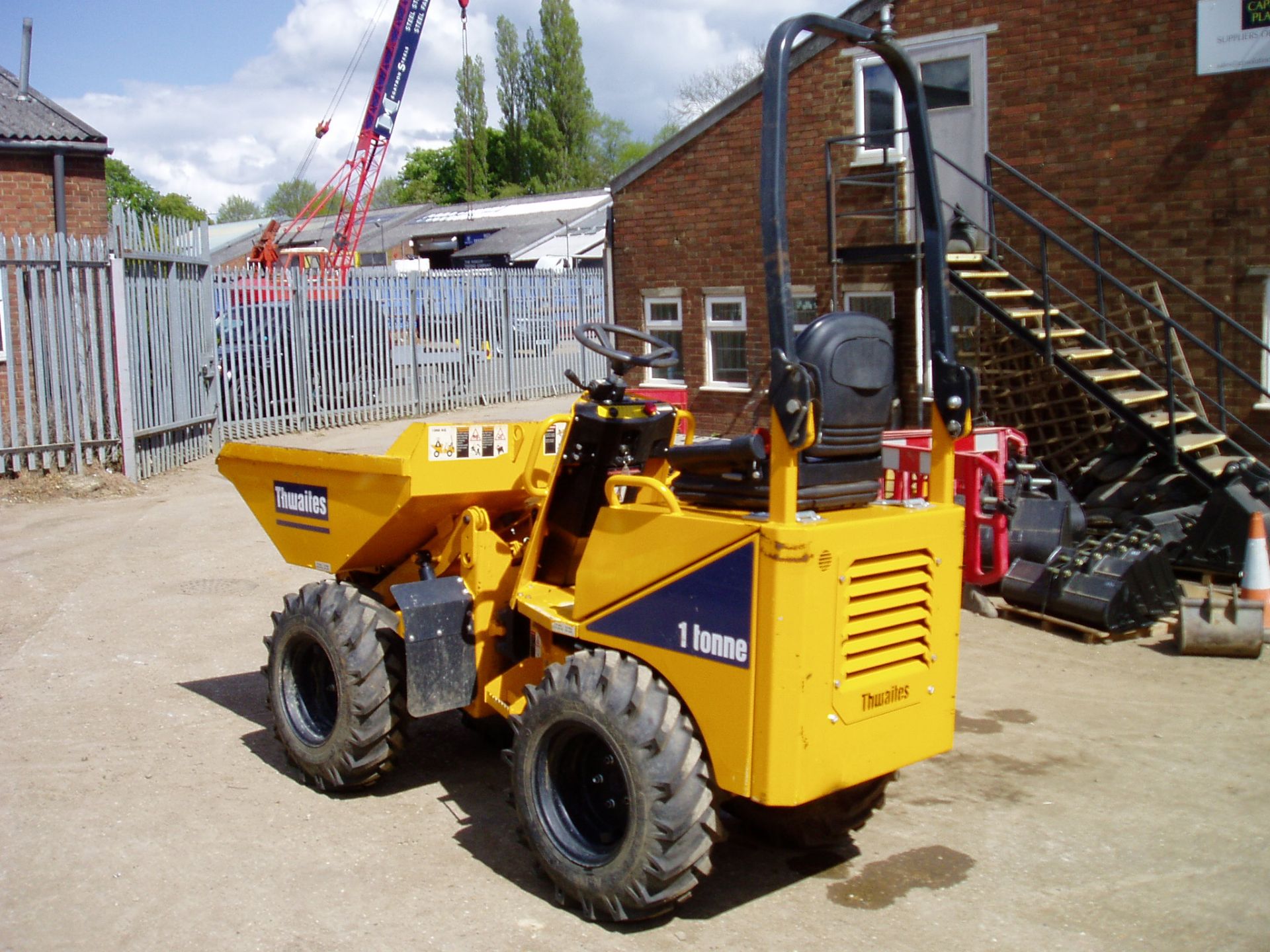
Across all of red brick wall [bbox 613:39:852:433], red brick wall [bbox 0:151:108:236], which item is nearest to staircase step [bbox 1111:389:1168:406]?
red brick wall [bbox 613:39:852:433]

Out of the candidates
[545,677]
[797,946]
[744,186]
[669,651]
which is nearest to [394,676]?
[545,677]

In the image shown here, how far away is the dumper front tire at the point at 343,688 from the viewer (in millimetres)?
5195

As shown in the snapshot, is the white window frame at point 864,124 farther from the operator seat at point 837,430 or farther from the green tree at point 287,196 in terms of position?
the green tree at point 287,196

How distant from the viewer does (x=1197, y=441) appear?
430 inches

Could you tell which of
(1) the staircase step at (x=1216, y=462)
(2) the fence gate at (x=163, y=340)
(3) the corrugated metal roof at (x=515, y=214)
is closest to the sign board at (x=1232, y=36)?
(1) the staircase step at (x=1216, y=462)

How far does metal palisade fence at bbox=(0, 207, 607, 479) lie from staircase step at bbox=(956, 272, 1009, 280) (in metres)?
9.39

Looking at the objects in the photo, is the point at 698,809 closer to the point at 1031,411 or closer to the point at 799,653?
the point at 799,653

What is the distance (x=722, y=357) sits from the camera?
54.4 feet

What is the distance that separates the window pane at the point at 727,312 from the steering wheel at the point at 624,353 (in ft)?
36.8

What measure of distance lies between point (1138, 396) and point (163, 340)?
11.2 meters

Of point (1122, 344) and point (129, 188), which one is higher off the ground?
point (129, 188)

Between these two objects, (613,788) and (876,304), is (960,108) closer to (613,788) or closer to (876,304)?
(876,304)

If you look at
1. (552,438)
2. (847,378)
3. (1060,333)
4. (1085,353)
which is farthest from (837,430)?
(1060,333)

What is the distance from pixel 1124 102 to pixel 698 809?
11008 millimetres
